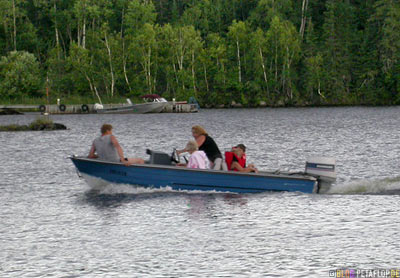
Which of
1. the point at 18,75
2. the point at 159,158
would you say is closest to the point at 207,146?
the point at 159,158

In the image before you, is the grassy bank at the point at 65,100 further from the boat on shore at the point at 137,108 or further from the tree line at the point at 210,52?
the boat on shore at the point at 137,108

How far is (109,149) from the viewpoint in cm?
2294

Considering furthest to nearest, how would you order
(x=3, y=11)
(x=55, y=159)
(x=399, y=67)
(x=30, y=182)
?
(x=399, y=67)
(x=3, y=11)
(x=55, y=159)
(x=30, y=182)

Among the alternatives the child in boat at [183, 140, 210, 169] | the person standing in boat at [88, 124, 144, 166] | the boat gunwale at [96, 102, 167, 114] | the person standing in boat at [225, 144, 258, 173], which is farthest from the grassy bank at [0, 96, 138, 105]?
the person standing in boat at [225, 144, 258, 173]

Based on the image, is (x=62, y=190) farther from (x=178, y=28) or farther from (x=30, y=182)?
(x=178, y=28)

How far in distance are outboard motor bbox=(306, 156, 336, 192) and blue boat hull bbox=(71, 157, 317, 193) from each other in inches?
11.5

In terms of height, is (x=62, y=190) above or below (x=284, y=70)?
below

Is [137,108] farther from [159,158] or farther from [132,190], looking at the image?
[159,158]

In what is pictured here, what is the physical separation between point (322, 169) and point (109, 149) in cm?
628

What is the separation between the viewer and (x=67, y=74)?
11250 cm

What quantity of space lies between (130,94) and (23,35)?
18.0 metres

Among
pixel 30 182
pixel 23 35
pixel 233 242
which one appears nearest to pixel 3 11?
pixel 23 35

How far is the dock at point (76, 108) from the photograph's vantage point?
104 metres

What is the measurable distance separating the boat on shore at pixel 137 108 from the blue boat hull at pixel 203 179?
8323 centimetres
